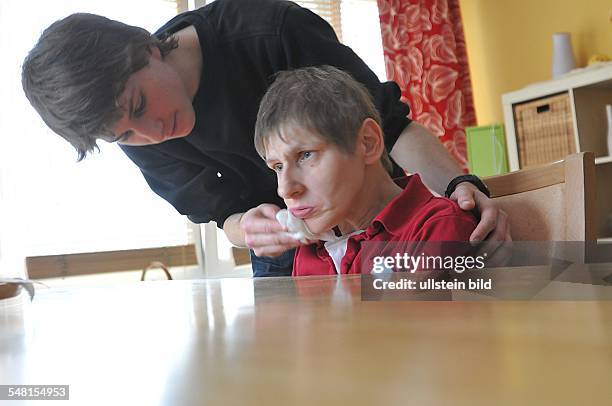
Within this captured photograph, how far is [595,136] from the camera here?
11.5 feet

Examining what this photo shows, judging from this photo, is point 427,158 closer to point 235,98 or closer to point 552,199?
point 552,199

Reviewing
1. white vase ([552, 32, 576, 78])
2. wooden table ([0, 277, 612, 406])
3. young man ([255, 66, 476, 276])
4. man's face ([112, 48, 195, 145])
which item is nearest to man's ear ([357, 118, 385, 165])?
young man ([255, 66, 476, 276])

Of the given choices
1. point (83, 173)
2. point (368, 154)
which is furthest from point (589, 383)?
point (83, 173)

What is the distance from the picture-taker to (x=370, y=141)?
46.4 inches

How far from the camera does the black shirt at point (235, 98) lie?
4.36 ft

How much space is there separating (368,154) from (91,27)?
1.82 feet

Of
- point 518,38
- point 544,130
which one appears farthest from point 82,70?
point 518,38

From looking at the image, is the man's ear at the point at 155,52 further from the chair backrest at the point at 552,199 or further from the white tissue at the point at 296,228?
the chair backrest at the point at 552,199

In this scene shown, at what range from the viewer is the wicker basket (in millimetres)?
3479

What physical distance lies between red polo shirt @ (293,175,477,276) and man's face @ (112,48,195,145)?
357mm

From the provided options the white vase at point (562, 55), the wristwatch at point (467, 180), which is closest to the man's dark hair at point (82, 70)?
the wristwatch at point (467, 180)

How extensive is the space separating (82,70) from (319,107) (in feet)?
1.40

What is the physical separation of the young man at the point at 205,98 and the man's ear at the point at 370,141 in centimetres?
7

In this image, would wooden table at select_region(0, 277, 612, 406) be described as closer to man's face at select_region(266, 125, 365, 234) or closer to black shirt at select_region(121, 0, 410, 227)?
man's face at select_region(266, 125, 365, 234)
